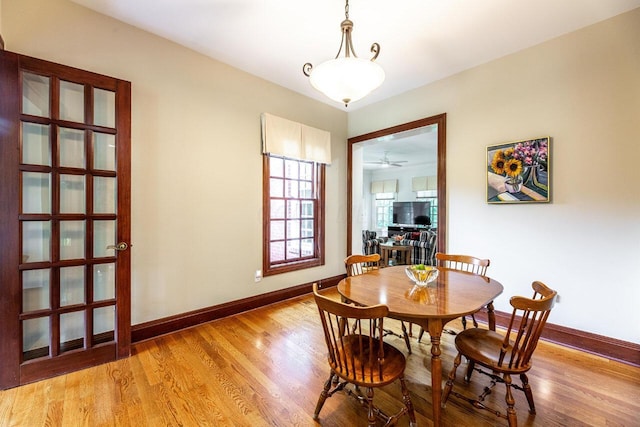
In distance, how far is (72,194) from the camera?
218cm

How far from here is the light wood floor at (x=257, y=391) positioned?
1653 millimetres

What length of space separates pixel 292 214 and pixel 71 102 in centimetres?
259

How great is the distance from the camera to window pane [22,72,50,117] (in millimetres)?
1997

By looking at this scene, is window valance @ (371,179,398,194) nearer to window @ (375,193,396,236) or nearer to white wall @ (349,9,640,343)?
window @ (375,193,396,236)

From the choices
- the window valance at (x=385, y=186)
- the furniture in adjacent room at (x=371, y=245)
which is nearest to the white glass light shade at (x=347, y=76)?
the furniture in adjacent room at (x=371, y=245)

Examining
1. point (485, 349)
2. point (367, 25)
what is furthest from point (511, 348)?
point (367, 25)

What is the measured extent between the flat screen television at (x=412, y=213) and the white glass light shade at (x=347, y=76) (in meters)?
7.47

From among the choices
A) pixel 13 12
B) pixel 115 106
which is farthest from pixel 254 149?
pixel 13 12

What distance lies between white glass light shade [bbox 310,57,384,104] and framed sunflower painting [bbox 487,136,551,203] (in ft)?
6.14

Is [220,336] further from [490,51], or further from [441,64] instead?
[490,51]

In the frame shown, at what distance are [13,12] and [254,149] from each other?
2154 mm

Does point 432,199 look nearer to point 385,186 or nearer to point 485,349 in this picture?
point 385,186

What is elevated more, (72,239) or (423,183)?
(423,183)

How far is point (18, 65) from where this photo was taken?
1.92 m
